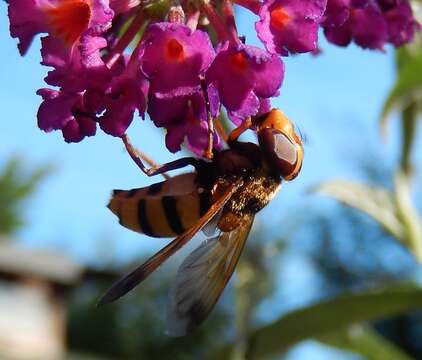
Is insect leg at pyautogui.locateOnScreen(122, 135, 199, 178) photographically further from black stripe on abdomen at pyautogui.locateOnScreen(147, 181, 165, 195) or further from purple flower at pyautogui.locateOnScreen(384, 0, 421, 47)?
purple flower at pyautogui.locateOnScreen(384, 0, 421, 47)

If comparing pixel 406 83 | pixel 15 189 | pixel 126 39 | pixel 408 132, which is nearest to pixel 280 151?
pixel 126 39

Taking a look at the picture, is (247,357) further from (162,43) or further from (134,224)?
(162,43)

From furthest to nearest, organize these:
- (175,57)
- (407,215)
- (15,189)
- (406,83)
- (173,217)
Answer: (15,189) → (407,215) → (406,83) → (173,217) → (175,57)

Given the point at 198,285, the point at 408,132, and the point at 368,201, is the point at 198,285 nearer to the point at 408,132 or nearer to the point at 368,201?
the point at 368,201

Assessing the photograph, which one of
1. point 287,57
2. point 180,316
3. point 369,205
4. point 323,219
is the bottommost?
point 323,219

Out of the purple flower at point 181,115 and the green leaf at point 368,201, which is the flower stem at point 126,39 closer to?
the purple flower at point 181,115

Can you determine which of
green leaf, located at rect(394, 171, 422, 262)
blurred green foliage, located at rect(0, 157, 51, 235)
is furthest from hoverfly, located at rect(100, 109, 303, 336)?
blurred green foliage, located at rect(0, 157, 51, 235)

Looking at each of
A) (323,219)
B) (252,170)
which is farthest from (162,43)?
(323,219)
